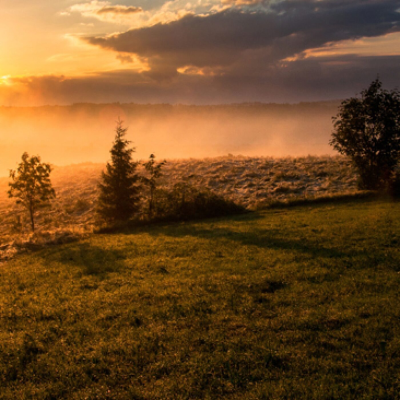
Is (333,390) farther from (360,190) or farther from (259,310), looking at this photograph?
(360,190)

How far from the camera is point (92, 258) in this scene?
653 inches

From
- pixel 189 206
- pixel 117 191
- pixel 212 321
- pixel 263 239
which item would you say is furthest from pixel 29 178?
pixel 212 321

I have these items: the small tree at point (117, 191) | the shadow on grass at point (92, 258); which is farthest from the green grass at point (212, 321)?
the small tree at point (117, 191)

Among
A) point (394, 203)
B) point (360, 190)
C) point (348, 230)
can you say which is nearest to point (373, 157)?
point (360, 190)

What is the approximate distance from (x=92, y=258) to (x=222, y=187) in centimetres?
2619

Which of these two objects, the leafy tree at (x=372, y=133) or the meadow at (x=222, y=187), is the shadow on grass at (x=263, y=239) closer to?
the meadow at (x=222, y=187)

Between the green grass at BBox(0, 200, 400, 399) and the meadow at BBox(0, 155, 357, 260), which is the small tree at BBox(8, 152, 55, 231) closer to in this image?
the meadow at BBox(0, 155, 357, 260)

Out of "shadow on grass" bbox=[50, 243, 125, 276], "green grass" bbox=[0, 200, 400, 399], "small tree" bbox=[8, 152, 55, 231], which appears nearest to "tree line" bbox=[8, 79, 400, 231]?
"small tree" bbox=[8, 152, 55, 231]

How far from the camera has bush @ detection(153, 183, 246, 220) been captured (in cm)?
2652

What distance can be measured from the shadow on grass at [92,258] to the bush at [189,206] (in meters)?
8.05

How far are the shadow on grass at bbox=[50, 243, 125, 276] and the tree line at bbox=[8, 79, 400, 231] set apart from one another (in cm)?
755

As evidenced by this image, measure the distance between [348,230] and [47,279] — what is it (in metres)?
13.3

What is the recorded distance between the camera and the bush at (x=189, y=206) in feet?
87.0

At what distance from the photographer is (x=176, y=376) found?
7.03 metres
